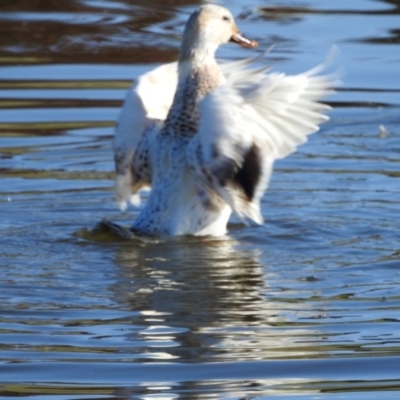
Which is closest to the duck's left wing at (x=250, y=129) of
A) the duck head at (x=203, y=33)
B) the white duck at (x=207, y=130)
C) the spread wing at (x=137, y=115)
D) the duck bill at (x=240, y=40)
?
the white duck at (x=207, y=130)

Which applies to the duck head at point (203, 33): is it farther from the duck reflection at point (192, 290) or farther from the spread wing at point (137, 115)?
the duck reflection at point (192, 290)

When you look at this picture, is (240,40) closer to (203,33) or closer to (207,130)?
(203,33)

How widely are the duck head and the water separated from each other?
97 cm

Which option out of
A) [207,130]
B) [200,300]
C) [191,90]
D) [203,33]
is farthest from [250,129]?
[200,300]

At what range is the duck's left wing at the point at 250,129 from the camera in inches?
264

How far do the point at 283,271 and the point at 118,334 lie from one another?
137 cm

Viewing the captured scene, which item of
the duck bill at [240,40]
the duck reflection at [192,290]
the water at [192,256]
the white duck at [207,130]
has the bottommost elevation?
the duck reflection at [192,290]

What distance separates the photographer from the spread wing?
25.2 ft

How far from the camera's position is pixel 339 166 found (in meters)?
8.93

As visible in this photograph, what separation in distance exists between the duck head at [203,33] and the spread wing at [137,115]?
1.31 ft

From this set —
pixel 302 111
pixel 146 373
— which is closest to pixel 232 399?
pixel 146 373

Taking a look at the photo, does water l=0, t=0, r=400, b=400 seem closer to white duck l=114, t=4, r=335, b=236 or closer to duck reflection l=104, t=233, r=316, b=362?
duck reflection l=104, t=233, r=316, b=362

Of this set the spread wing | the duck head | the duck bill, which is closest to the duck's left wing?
the duck head

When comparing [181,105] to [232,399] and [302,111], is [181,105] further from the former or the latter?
[232,399]
